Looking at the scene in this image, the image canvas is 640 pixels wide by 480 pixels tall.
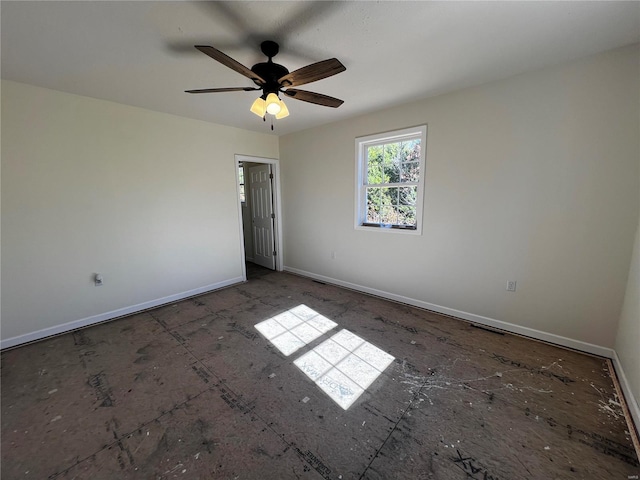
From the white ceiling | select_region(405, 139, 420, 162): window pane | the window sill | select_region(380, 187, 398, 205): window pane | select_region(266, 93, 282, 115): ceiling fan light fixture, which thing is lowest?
the window sill

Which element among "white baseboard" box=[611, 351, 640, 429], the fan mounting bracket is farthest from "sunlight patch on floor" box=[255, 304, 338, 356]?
→ the fan mounting bracket

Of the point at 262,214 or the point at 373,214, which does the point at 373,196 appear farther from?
the point at 262,214

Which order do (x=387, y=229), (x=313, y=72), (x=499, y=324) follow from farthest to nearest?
(x=387, y=229), (x=499, y=324), (x=313, y=72)

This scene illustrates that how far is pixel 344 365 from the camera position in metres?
2.18

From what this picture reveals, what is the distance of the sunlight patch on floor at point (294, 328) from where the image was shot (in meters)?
2.52

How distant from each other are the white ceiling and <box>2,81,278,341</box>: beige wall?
0.41 meters

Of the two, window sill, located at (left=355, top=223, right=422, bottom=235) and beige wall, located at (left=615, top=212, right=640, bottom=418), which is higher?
window sill, located at (left=355, top=223, right=422, bottom=235)

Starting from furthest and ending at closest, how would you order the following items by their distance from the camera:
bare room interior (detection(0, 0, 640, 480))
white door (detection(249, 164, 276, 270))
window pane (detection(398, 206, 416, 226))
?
white door (detection(249, 164, 276, 270)) → window pane (detection(398, 206, 416, 226)) → bare room interior (detection(0, 0, 640, 480))

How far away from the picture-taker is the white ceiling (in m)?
1.52

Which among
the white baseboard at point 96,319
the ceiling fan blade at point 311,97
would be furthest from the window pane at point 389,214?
the white baseboard at point 96,319

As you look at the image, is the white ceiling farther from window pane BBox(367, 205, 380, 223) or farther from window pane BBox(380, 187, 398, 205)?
window pane BBox(367, 205, 380, 223)

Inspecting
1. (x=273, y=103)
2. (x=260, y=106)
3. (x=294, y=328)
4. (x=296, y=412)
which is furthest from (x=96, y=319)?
(x=273, y=103)

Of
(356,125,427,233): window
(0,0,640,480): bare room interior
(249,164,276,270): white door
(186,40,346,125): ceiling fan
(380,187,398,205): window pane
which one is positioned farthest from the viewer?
(249,164,276,270): white door

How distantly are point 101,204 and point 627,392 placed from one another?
16.7 ft
